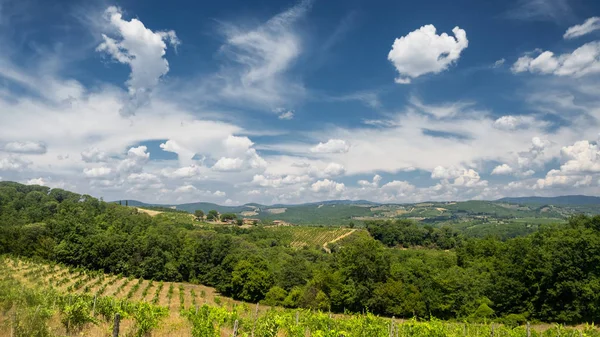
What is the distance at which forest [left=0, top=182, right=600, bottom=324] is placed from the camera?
40.2 metres

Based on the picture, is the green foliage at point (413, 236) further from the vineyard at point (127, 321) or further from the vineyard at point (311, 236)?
the vineyard at point (127, 321)

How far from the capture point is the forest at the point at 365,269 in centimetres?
4016

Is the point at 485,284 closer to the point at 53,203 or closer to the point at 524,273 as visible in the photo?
the point at 524,273

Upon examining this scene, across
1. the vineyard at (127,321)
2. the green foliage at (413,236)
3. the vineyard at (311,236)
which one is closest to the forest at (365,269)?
the vineyard at (127,321)

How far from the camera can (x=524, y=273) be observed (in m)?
45.3

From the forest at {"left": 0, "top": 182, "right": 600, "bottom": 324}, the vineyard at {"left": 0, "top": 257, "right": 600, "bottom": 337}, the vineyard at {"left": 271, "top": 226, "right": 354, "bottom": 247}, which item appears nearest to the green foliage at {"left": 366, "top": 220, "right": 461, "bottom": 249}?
the vineyard at {"left": 271, "top": 226, "right": 354, "bottom": 247}

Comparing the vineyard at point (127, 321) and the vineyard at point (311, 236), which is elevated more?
the vineyard at point (127, 321)

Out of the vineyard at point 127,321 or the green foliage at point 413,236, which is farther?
the green foliage at point 413,236

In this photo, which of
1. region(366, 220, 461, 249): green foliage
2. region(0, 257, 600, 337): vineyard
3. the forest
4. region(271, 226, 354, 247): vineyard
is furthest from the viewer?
region(271, 226, 354, 247): vineyard

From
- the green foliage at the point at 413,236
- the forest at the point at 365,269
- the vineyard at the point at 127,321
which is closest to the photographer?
the vineyard at the point at 127,321

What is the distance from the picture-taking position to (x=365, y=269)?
49406mm

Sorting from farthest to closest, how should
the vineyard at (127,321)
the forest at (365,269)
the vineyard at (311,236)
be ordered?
1. the vineyard at (311,236)
2. the forest at (365,269)
3. the vineyard at (127,321)

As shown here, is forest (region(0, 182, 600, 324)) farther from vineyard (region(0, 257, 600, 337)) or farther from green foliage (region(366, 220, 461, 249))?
green foliage (region(366, 220, 461, 249))

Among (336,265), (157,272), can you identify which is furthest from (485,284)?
(157,272)
